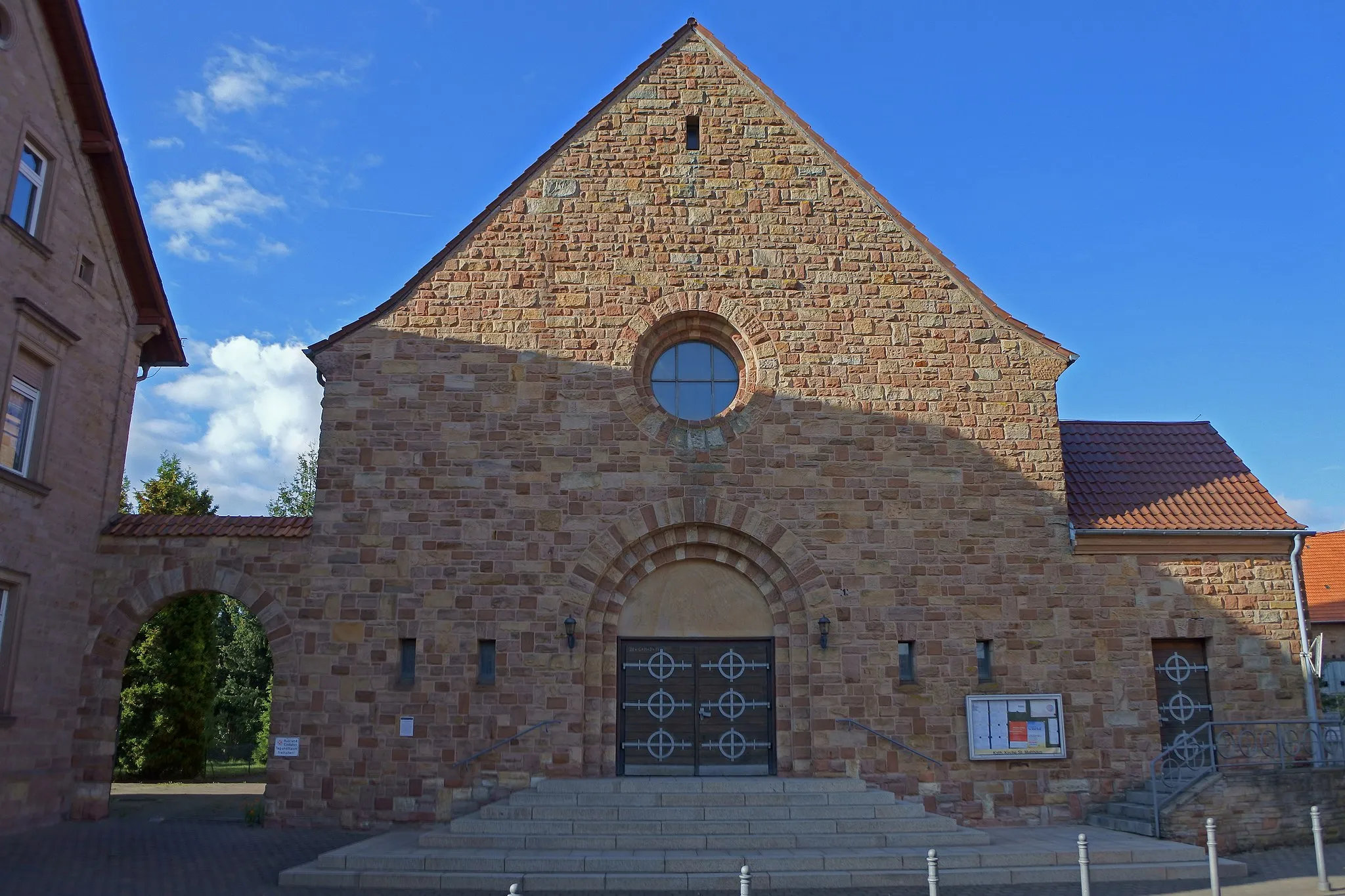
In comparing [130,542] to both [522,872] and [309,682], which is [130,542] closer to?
[309,682]

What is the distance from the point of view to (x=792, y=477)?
14.7 m

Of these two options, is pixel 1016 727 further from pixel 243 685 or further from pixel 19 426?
pixel 243 685

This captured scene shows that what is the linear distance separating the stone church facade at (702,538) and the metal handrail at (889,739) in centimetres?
5

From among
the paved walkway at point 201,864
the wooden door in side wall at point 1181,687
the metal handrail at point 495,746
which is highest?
the wooden door in side wall at point 1181,687

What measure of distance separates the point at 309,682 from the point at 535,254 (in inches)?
271

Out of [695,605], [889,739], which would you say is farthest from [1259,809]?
[695,605]

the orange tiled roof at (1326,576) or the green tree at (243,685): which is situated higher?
the orange tiled roof at (1326,576)

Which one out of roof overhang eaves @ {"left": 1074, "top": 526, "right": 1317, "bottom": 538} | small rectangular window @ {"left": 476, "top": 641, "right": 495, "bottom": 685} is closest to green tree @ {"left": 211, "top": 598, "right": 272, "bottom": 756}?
small rectangular window @ {"left": 476, "top": 641, "right": 495, "bottom": 685}

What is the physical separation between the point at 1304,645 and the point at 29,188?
1860cm

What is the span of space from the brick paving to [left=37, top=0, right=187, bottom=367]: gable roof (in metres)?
7.50

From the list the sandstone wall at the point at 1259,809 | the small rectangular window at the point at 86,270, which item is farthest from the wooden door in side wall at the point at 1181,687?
the small rectangular window at the point at 86,270

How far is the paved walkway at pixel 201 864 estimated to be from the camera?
10219mm

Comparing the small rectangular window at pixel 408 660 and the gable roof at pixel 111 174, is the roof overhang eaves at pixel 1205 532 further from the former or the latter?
the gable roof at pixel 111 174

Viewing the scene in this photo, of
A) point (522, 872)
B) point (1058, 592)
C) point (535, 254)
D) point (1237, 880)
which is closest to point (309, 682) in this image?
point (522, 872)
